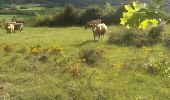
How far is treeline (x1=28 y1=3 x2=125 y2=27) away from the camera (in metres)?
37.8

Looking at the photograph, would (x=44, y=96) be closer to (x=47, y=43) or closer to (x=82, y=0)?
(x=47, y=43)

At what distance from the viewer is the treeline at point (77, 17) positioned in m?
37.8

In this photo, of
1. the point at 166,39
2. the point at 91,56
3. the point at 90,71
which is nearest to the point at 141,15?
the point at 90,71

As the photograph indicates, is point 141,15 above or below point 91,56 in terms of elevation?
above

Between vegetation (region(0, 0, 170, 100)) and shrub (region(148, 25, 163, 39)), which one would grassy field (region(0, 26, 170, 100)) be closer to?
vegetation (region(0, 0, 170, 100))

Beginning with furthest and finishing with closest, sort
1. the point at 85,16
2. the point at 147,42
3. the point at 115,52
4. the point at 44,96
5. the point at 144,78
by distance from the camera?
the point at 85,16
the point at 147,42
the point at 115,52
the point at 144,78
the point at 44,96

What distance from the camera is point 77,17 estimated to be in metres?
38.1

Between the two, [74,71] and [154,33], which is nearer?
[74,71]

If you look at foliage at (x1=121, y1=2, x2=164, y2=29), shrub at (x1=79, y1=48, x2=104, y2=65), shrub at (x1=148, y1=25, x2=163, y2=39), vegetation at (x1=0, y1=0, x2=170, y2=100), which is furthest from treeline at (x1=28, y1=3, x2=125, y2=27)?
foliage at (x1=121, y1=2, x2=164, y2=29)

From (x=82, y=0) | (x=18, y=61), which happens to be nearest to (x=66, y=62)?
(x=18, y=61)

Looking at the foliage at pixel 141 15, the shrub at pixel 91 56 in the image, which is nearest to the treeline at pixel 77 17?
the shrub at pixel 91 56

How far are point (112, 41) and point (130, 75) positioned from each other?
8732 millimetres

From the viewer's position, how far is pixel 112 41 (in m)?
22.3

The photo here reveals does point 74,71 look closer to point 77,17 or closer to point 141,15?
point 141,15
